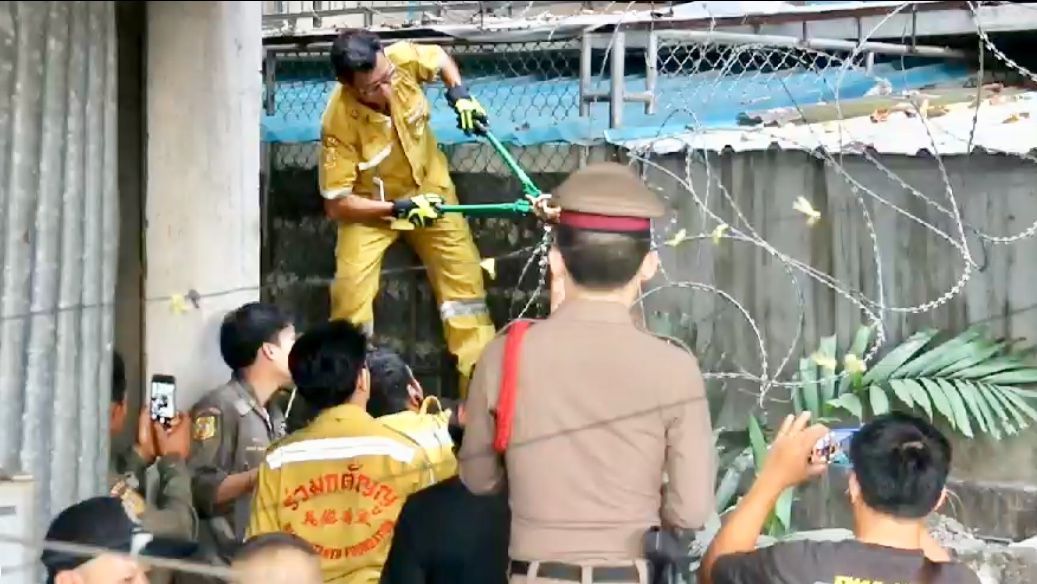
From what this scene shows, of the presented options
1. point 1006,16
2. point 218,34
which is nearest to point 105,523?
point 218,34

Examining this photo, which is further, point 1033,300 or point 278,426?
point 1033,300

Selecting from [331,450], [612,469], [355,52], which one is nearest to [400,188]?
[355,52]

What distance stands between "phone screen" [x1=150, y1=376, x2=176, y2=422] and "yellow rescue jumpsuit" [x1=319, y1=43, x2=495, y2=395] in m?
1.87

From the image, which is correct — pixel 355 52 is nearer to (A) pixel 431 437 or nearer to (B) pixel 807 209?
(B) pixel 807 209

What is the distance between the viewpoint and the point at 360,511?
13.8 feet

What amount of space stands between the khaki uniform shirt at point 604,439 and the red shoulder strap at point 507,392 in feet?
0.04

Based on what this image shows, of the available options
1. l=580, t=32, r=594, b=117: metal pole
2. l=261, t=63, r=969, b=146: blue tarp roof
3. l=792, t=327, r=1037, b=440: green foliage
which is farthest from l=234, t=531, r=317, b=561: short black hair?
l=580, t=32, r=594, b=117: metal pole

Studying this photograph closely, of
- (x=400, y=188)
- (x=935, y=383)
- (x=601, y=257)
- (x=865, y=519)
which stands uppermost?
(x=400, y=188)

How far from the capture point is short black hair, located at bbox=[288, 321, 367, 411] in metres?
4.23

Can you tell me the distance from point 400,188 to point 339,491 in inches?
116

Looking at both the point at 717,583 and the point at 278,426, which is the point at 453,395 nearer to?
the point at 278,426

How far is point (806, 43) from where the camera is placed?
7504 millimetres

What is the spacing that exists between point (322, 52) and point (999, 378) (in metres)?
4.12

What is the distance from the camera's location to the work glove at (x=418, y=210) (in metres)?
6.64
